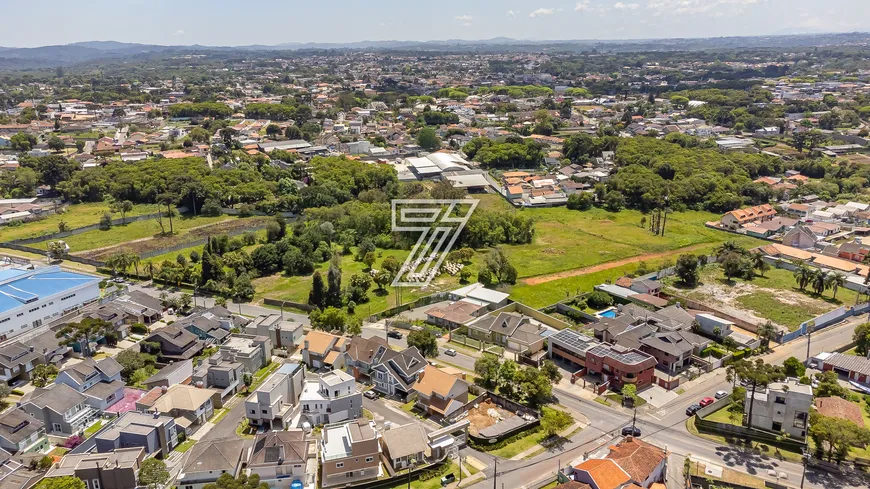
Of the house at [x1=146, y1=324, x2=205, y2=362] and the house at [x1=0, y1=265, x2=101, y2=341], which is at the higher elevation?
the house at [x1=0, y1=265, x2=101, y2=341]

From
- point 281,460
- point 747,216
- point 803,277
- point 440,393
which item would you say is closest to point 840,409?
point 440,393

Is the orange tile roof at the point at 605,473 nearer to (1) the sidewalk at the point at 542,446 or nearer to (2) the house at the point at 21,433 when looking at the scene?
(1) the sidewalk at the point at 542,446

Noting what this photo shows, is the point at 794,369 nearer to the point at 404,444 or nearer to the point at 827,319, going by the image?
the point at 827,319

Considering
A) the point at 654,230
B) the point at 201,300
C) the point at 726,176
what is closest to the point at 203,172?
the point at 201,300

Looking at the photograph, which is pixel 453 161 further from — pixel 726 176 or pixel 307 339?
pixel 307 339

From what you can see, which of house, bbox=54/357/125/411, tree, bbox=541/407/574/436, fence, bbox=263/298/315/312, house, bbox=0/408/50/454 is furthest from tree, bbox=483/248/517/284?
house, bbox=0/408/50/454

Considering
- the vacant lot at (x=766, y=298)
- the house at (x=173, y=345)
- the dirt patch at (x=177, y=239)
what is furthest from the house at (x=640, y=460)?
the dirt patch at (x=177, y=239)

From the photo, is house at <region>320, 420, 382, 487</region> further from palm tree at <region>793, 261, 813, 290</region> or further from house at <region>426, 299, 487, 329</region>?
palm tree at <region>793, 261, 813, 290</region>
